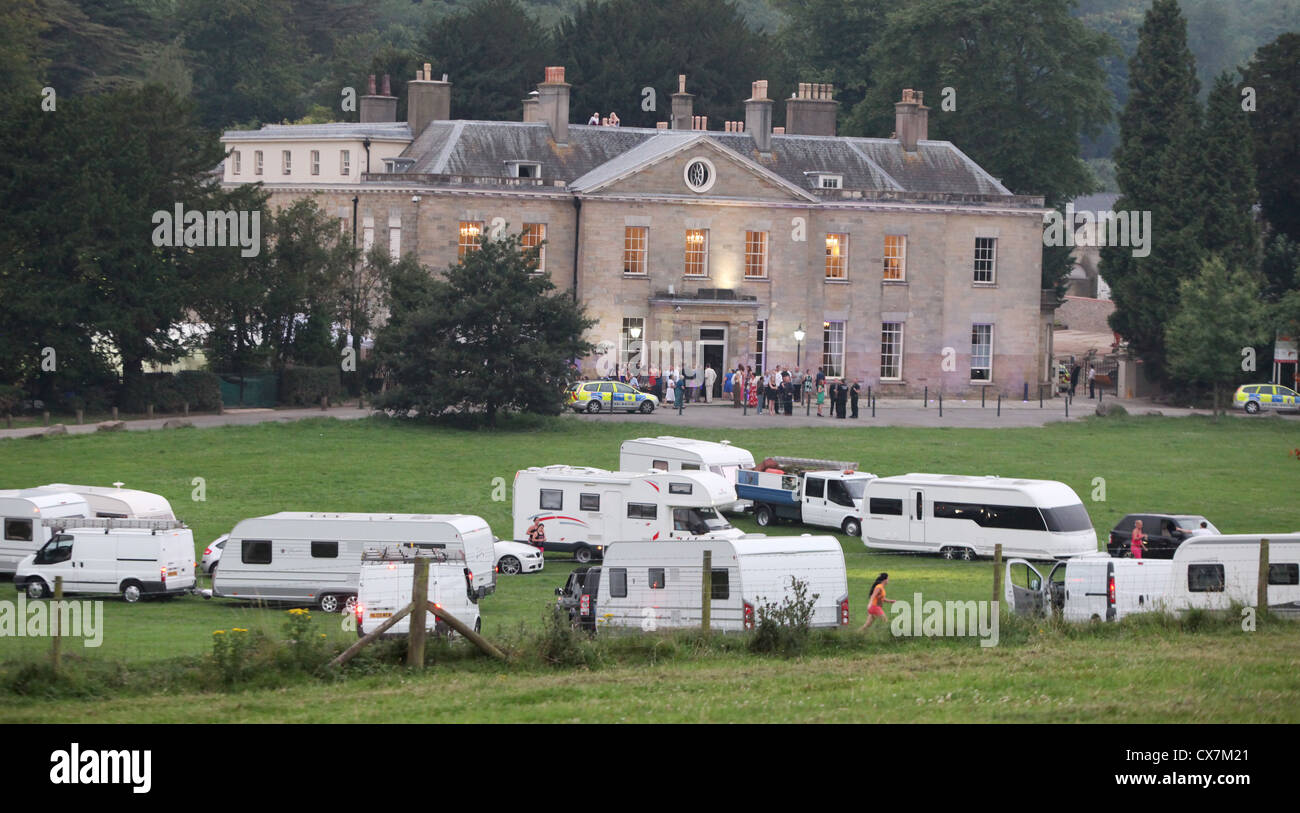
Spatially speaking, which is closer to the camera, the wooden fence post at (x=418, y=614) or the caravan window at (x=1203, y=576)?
the wooden fence post at (x=418, y=614)

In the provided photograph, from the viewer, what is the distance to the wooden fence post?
52.4 ft

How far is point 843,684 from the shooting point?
51.2 feet

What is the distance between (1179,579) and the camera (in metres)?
24.7

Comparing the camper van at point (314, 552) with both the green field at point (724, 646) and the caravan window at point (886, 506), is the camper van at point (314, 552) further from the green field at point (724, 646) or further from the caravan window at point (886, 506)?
the caravan window at point (886, 506)

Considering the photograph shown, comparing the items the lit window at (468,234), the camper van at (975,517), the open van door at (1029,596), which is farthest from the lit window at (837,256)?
the open van door at (1029,596)

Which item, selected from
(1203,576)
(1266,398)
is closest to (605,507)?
(1203,576)

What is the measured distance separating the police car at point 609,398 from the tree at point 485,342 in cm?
421

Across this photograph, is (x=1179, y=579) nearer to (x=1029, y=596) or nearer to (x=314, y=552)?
(x=1029, y=596)

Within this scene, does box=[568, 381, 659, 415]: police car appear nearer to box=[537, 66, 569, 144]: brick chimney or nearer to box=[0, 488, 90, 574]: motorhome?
box=[537, 66, 569, 144]: brick chimney

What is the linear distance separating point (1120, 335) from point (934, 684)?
62.3m

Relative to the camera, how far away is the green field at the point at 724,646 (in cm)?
1450

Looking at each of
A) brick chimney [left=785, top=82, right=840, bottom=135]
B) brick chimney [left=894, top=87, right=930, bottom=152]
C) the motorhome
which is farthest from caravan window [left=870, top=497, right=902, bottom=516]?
brick chimney [left=785, top=82, right=840, bottom=135]

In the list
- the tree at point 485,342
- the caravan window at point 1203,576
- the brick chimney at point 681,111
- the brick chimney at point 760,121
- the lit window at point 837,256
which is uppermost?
the brick chimney at point 681,111

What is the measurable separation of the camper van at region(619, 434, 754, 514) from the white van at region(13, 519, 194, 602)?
12.7 meters
